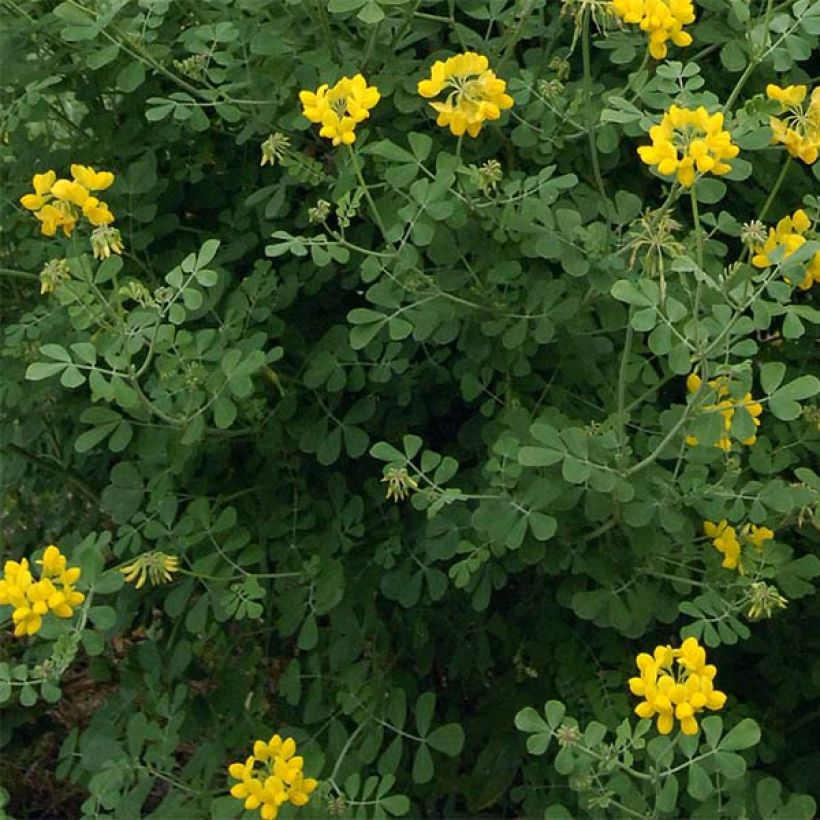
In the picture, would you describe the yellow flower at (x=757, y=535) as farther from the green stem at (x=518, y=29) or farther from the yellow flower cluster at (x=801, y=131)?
the green stem at (x=518, y=29)

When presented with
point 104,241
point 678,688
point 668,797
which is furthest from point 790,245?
point 104,241

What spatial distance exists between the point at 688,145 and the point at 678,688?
1.96 feet

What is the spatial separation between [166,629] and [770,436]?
1.08 meters

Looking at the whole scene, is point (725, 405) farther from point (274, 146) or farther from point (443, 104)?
point (274, 146)

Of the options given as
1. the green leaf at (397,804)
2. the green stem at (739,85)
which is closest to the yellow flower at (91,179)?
the green stem at (739,85)

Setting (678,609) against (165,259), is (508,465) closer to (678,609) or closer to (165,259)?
(678,609)

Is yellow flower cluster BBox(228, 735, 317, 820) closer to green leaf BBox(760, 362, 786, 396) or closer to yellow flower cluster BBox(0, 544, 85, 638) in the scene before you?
yellow flower cluster BBox(0, 544, 85, 638)

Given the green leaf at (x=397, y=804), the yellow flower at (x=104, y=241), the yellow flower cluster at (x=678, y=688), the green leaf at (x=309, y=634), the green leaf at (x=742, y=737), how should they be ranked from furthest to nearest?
the green leaf at (x=309, y=634), the green leaf at (x=397, y=804), the yellow flower at (x=104, y=241), the green leaf at (x=742, y=737), the yellow flower cluster at (x=678, y=688)

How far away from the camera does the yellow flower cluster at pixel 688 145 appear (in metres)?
1.61

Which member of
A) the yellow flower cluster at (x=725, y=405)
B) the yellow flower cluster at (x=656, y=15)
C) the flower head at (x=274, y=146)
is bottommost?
the yellow flower cluster at (x=725, y=405)

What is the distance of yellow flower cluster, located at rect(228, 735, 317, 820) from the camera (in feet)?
5.90

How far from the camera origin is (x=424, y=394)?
7.44 ft

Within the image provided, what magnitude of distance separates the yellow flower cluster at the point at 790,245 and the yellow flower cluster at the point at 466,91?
36 centimetres

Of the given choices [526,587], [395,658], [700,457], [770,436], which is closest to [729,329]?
[700,457]
